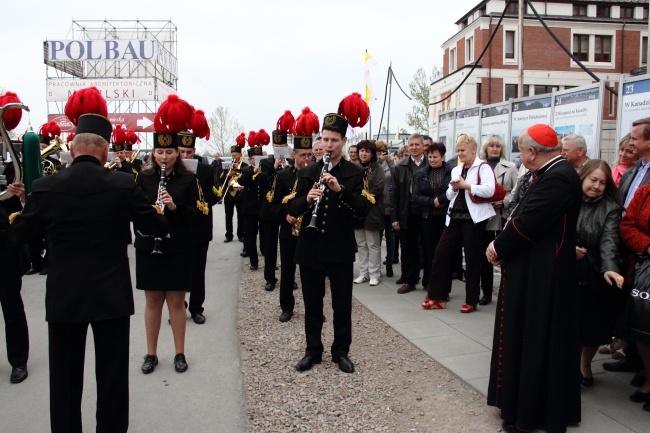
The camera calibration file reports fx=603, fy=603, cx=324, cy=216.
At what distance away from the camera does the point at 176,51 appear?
3903 cm

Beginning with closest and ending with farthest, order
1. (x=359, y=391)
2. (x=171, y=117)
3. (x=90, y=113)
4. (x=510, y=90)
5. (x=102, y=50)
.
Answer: (x=90, y=113) → (x=359, y=391) → (x=171, y=117) → (x=102, y=50) → (x=510, y=90)

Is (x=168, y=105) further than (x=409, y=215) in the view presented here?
No

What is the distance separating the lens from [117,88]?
33.9 meters

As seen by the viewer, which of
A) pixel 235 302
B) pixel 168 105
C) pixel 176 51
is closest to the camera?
pixel 168 105

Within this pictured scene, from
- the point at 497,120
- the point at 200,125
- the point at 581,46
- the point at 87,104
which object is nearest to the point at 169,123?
the point at 87,104

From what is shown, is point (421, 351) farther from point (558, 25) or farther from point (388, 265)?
point (558, 25)

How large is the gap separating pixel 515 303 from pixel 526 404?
679 mm

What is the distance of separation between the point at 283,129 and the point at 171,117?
335 cm

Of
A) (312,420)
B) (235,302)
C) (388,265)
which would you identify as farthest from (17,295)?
(388,265)

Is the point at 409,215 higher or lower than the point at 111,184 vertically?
lower

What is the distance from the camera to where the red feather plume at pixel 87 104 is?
4340 mm

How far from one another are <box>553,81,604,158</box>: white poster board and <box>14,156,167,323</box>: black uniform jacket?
653 cm

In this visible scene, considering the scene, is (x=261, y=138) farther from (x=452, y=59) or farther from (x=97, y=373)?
(x=452, y=59)

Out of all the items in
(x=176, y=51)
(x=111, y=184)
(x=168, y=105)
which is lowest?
(x=111, y=184)
